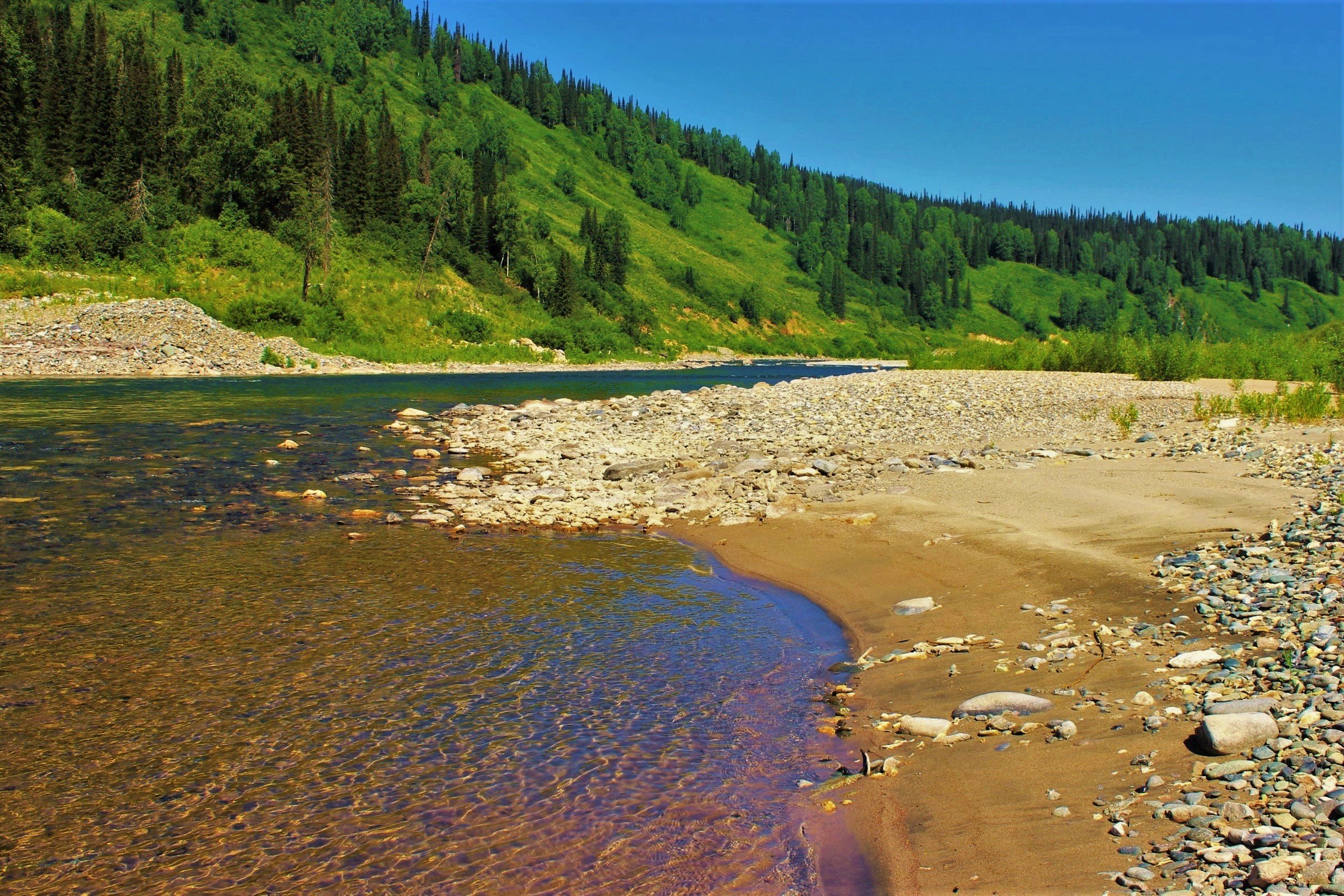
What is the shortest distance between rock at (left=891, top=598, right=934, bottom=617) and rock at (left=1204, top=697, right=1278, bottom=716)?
14.0 feet

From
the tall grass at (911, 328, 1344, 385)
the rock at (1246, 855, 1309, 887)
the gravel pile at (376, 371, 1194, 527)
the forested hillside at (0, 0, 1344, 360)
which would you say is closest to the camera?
the rock at (1246, 855, 1309, 887)

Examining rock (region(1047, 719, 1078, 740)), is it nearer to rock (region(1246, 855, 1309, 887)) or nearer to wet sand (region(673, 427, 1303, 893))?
wet sand (region(673, 427, 1303, 893))

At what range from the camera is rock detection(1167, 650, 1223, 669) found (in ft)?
23.3

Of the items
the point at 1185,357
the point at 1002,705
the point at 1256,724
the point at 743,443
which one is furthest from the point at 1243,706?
the point at 1185,357

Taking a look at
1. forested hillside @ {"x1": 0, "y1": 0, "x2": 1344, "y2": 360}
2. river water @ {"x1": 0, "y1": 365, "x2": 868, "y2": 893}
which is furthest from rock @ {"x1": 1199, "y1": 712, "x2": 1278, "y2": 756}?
forested hillside @ {"x1": 0, "y1": 0, "x2": 1344, "y2": 360}

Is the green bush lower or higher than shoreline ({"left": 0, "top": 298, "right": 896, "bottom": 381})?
higher

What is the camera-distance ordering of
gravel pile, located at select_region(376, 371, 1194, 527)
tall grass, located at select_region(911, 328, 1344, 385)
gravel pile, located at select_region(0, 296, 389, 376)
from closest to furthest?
gravel pile, located at select_region(376, 371, 1194, 527) → tall grass, located at select_region(911, 328, 1344, 385) → gravel pile, located at select_region(0, 296, 389, 376)

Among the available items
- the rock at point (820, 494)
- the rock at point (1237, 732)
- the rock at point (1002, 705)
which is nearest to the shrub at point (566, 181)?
the rock at point (820, 494)

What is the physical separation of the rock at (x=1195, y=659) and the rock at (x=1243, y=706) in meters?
1.01

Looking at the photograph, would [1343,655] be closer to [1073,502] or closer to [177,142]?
[1073,502]

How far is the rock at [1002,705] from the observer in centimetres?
696

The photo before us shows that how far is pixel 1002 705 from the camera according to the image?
7.09 metres

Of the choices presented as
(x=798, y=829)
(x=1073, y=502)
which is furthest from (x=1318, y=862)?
(x=1073, y=502)

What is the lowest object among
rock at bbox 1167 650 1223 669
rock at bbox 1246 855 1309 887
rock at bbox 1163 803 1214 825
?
rock at bbox 1163 803 1214 825
